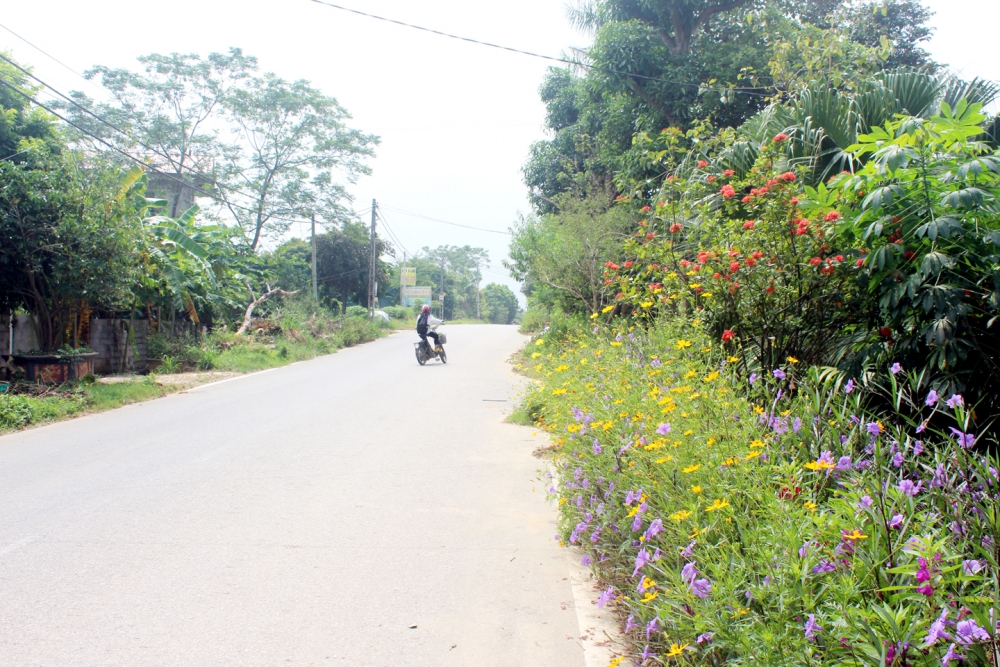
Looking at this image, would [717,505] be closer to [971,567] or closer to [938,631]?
[971,567]

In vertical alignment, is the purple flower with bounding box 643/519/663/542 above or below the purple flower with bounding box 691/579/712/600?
above

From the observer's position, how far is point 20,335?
15000mm

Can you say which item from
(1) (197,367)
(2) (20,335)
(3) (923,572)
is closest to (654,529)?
(3) (923,572)

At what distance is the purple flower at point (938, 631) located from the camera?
6.99 ft

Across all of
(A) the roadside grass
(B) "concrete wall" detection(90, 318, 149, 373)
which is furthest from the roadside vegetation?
(B) "concrete wall" detection(90, 318, 149, 373)

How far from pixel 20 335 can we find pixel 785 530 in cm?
1653

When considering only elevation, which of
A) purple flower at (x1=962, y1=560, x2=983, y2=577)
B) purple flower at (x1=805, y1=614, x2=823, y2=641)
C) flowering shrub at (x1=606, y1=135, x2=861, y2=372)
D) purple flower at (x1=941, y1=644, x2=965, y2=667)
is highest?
flowering shrub at (x1=606, y1=135, x2=861, y2=372)

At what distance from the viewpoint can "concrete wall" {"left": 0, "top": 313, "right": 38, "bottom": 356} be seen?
14258 millimetres

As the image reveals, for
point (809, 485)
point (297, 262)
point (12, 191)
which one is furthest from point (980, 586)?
point (297, 262)

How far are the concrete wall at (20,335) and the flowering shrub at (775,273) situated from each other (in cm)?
1363

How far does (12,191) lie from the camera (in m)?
12.6

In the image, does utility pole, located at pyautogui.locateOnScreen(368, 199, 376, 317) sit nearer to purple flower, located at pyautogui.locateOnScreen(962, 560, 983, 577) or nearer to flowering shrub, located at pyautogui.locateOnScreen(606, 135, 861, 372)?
flowering shrub, located at pyautogui.locateOnScreen(606, 135, 861, 372)

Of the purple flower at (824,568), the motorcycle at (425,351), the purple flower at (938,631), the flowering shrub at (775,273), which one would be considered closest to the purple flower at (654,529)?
the purple flower at (824,568)

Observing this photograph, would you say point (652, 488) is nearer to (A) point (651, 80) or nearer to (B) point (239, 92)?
(A) point (651, 80)
